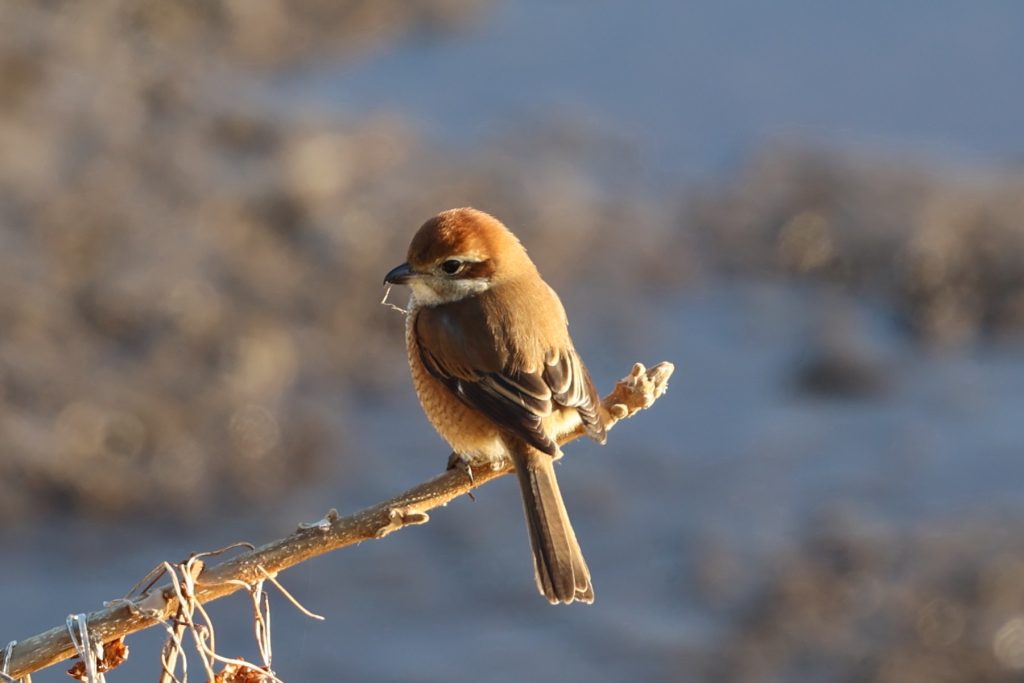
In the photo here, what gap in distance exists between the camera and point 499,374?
4523 mm

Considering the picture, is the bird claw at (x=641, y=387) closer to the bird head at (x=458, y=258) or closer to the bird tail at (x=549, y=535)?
the bird tail at (x=549, y=535)

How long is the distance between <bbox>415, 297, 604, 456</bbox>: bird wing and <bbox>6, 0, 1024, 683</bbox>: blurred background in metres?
3.74

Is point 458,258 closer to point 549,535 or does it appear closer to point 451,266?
point 451,266

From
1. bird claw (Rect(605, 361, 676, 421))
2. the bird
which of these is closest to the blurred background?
the bird

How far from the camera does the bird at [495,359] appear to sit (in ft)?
14.1

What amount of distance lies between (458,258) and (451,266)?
0.05 m

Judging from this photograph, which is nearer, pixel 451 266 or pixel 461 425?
pixel 461 425

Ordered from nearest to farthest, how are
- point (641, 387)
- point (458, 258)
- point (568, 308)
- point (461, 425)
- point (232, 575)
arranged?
1. point (232, 575)
2. point (641, 387)
3. point (461, 425)
4. point (458, 258)
5. point (568, 308)

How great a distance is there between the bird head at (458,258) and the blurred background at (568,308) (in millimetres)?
3778

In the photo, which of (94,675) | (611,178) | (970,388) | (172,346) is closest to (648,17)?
(611,178)

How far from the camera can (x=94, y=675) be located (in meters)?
2.55

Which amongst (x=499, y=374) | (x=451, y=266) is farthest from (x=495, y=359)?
(x=451, y=266)

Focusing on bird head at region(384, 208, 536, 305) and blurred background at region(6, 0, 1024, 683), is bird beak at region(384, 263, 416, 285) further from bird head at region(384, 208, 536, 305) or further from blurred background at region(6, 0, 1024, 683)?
blurred background at region(6, 0, 1024, 683)

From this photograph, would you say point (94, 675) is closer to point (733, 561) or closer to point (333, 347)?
point (733, 561)
